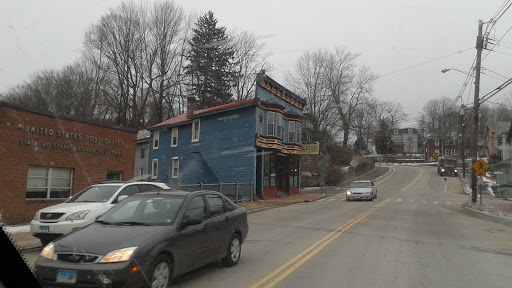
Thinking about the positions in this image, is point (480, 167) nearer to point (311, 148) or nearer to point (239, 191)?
point (311, 148)

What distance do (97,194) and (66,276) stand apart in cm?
595

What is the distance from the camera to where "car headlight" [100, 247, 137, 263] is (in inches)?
191

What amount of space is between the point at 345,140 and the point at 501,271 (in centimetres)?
5744

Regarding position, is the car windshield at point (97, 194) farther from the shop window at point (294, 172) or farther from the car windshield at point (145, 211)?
the shop window at point (294, 172)

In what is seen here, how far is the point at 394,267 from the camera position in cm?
767

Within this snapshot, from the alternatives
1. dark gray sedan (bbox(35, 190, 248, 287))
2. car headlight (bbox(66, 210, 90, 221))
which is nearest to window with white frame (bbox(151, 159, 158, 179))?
car headlight (bbox(66, 210, 90, 221))

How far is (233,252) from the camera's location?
7539mm

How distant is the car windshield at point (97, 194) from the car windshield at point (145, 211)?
3954mm

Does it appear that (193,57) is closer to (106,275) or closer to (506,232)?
(506,232)

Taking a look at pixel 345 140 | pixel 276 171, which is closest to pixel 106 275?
pixel 276 171

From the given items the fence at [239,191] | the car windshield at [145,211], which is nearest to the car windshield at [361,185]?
the fence at [239,191]

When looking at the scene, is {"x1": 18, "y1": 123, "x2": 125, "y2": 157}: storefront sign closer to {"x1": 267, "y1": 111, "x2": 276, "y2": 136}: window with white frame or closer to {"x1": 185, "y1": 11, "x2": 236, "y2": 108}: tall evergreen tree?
{"x1": 267, "y1": 111, "x2": 276, "y2": 136}: window with white frame

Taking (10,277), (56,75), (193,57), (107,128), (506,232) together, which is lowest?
(506,232)

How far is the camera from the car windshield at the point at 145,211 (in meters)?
6.04
